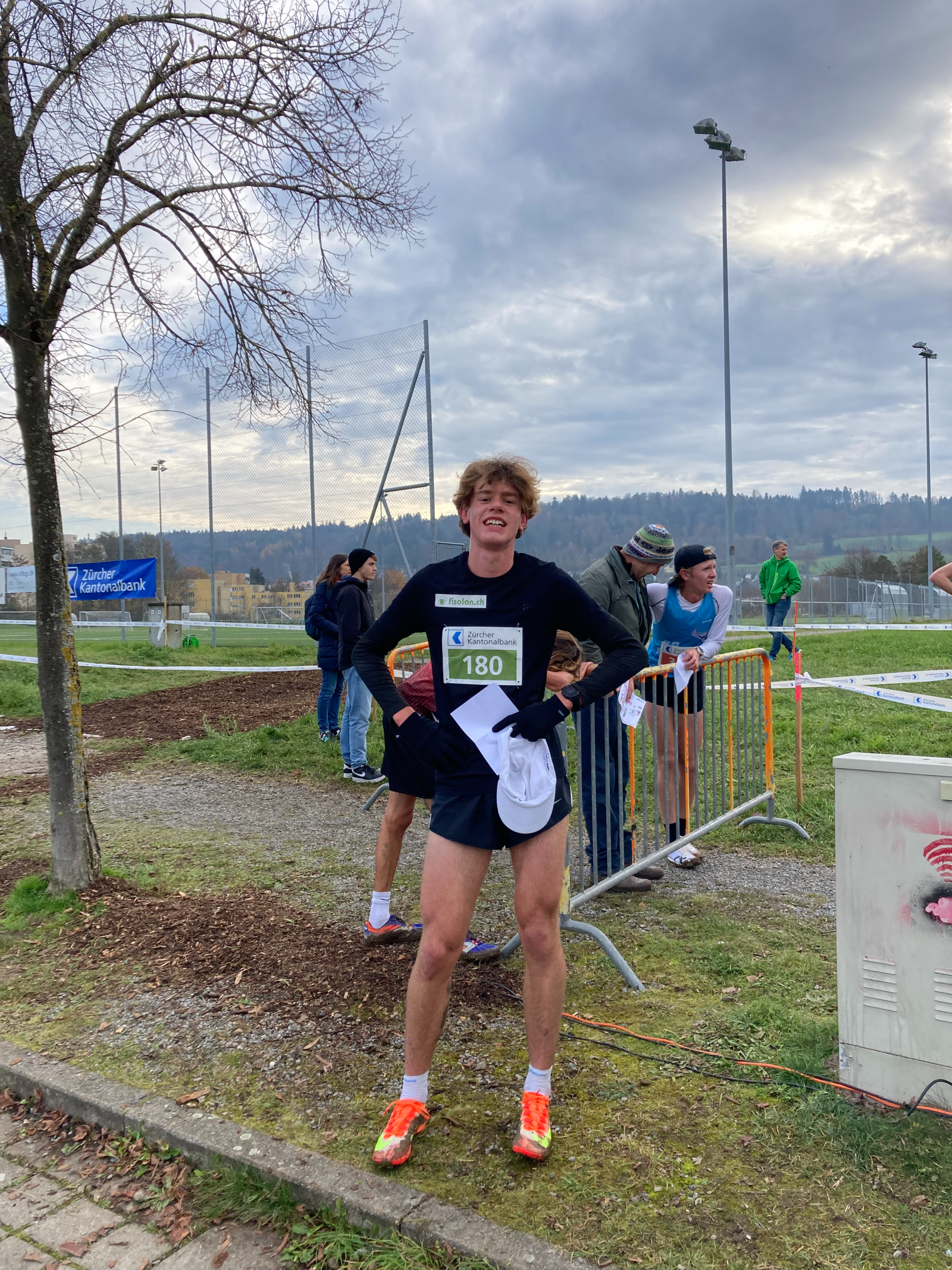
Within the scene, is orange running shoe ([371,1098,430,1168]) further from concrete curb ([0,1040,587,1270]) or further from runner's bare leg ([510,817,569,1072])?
runner's bare leg ([510,817,569,1072])

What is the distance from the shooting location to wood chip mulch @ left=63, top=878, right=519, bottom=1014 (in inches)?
146

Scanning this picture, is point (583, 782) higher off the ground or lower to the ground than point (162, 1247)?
higher

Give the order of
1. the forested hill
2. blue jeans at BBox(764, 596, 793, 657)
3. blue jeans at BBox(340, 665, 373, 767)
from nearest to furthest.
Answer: blue jeans at BBox(340, 665, 373, 767) < the forested hill < blue jeans at BBox(764, 596, 793, 657)

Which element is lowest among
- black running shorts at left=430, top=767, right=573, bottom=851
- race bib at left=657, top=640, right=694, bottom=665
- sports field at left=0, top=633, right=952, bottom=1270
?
sports field at left=0, top=633, right=952, bottom=1270

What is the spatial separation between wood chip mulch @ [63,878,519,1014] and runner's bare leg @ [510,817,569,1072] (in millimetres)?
996

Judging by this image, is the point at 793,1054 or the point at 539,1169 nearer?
the point at 539,1169

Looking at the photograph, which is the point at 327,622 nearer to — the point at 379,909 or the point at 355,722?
the point at 355,722

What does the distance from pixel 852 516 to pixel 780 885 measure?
76.7 m

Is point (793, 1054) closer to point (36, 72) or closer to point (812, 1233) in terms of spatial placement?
point (812, 1233)

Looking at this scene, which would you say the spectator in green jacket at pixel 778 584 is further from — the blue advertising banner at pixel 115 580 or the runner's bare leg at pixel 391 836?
the blue advertising banner at pixel 115 580

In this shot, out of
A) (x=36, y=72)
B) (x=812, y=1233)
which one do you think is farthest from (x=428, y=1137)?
(x=36, y=72)

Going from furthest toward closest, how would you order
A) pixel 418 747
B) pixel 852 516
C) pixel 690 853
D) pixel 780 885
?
pixel 852 516 < pixel 690 853 < pixel 780 885 < pixel 418 747

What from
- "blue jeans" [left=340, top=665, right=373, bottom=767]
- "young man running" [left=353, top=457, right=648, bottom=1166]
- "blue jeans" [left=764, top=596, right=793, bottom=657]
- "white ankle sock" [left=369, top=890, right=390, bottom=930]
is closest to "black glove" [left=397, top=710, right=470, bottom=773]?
"young man running" [left=353, top=457, right=648, bottom=1166]

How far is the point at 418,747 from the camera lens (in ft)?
8.57
